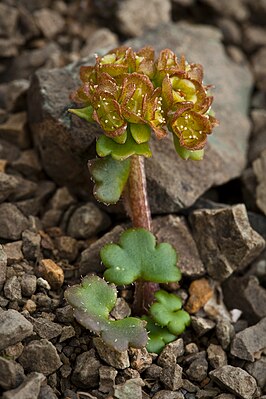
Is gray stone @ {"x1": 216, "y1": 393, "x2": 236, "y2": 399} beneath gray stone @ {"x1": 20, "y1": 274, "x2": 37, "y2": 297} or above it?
beneath

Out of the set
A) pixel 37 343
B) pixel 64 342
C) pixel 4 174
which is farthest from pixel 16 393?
pixel 4 174

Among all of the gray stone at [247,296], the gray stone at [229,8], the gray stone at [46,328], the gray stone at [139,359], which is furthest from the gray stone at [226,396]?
the gray stone at [229,8]

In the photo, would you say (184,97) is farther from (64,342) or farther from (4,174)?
(64,342)

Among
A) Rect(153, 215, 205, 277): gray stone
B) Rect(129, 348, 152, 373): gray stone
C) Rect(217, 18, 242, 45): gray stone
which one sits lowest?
Rect(129, 348, 152, 373): gray stone

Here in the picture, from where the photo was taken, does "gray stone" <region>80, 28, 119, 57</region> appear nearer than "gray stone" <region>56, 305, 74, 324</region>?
No

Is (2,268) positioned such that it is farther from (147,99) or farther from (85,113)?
(147,99)

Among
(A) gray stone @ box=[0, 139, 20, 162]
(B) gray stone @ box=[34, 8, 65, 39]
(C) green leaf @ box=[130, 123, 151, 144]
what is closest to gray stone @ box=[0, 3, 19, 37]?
(B) gray stone @ box=[34, 8, 65, 39]

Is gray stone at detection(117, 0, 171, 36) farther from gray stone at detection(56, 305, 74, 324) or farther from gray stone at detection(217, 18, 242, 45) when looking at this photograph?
gray stone at detection(56, 305, 74, 324)

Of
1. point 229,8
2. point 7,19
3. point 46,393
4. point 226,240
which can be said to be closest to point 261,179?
point 226,240

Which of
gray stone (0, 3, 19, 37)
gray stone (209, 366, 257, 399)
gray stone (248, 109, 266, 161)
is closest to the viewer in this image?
gray stone (209, 366, 257, 399)
